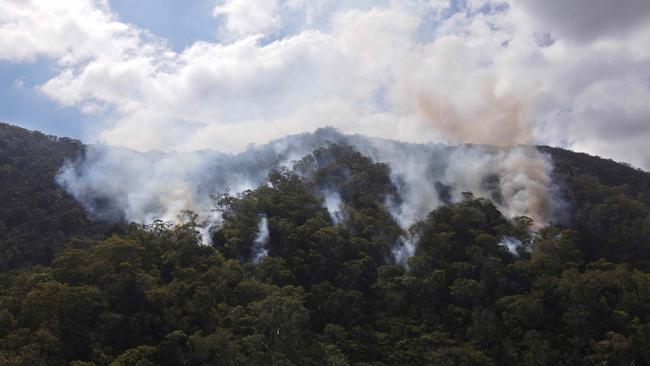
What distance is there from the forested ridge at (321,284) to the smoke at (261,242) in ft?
1.23

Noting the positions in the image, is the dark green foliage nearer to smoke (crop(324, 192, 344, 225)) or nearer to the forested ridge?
the forested ridge

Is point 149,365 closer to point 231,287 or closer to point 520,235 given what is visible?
point 231,287

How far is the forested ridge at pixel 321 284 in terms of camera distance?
150 feet

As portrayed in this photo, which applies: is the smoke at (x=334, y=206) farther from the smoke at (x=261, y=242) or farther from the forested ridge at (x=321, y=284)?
the smoke at (x=261, y=242)

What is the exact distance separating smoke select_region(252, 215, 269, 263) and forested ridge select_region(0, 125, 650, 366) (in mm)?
374

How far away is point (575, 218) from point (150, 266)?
55.7 m

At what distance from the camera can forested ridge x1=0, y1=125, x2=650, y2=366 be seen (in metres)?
45.8

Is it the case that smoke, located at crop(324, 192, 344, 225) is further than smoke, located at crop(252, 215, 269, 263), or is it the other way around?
smoke, located at crop(324, 192, 344, 225)

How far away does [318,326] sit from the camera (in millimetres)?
57031

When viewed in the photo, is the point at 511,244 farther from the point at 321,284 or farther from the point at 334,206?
the point at 321,284

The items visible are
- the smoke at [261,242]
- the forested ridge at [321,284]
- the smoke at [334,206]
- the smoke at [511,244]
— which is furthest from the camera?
the smoke at [334,206]

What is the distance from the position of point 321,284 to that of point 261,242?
38.2ft

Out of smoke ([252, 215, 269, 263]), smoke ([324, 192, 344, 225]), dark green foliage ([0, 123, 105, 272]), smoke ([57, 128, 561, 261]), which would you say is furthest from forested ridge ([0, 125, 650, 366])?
smoke ([57, 128, 561, 261])

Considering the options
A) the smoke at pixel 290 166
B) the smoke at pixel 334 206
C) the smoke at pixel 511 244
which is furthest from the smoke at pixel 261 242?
A: the smoke at pixel 511 244
